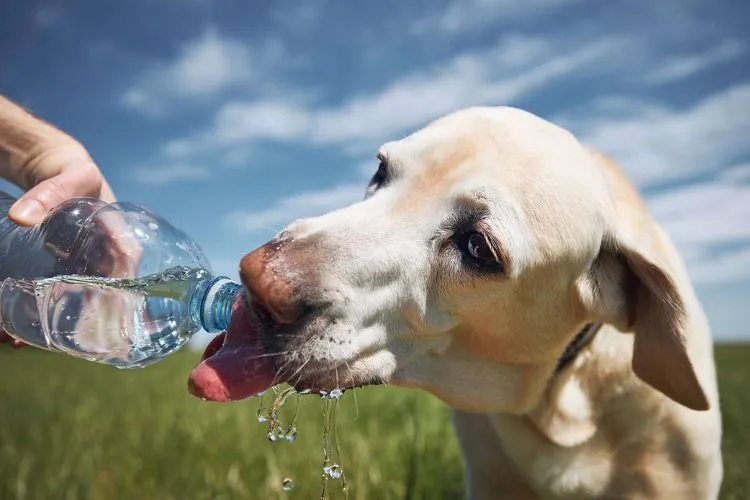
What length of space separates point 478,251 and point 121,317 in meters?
1.41

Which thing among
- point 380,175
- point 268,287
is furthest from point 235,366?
point 380,175

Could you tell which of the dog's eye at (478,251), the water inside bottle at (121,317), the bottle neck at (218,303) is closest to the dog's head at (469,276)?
the dog's eye at (478,251)

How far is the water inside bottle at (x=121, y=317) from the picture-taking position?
105 inches

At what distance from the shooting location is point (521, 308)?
2.46 m

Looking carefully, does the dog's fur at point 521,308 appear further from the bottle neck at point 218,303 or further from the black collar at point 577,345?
the bottle neck at point 218,303

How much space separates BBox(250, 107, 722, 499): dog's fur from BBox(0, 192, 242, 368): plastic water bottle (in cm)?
58

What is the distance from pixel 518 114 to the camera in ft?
8.76

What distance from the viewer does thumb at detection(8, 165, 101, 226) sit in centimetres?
242

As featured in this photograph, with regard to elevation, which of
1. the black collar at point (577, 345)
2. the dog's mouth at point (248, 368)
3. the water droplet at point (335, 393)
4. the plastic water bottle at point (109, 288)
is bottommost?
the black collar at point (577, 345)

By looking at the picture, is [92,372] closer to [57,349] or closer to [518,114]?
[57,349]

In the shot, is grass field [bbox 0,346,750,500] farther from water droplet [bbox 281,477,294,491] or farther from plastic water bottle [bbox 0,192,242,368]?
plastic water bottle [bbox 0,192,242,368]

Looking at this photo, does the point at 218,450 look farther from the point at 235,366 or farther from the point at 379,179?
the point at 235,366

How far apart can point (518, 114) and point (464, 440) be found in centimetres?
154

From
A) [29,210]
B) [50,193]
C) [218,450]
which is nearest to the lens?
[29,210]
